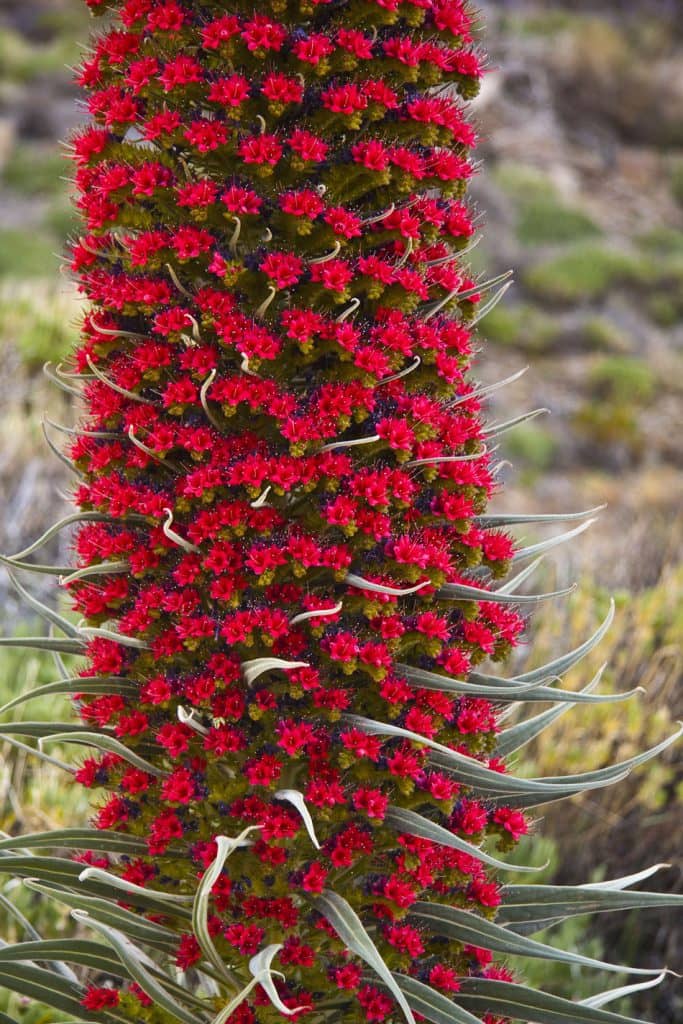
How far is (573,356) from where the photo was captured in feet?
41.9

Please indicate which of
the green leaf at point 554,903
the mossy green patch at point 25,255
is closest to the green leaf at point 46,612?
the green leaf at point 554,903

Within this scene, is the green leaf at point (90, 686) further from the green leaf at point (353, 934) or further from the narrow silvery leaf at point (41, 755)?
the green leaf at point (353, 934)

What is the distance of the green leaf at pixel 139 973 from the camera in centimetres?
165

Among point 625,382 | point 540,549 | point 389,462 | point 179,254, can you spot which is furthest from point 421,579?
point 625,382

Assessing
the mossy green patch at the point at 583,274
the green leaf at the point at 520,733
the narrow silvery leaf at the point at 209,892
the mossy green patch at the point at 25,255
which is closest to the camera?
the narrow silvery leaf at the point at 209,892

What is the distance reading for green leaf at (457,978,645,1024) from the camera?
1744 millimetres

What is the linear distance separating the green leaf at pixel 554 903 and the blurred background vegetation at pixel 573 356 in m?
1.03

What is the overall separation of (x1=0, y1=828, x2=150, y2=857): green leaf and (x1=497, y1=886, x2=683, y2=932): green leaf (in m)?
0.63

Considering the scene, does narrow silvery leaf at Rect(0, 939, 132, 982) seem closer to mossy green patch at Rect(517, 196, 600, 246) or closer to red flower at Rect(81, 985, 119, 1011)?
red flower at Rect(81, 985, 119, 1011)

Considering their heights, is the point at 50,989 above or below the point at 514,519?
below

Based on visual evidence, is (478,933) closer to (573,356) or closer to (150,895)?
(150,895)

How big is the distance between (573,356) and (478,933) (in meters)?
11.5

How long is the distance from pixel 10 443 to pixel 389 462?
450cm

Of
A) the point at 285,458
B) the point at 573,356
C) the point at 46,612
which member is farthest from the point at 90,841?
the point at 573,356
